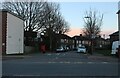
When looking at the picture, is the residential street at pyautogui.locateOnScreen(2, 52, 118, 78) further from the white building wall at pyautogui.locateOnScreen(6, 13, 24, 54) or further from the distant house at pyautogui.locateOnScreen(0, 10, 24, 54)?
the white building wall at pyautogui.locateOnScreen(6, 13, 24, 54)

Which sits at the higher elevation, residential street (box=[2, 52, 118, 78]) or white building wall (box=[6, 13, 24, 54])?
white building wall (box=[6, 13, 24, 54])

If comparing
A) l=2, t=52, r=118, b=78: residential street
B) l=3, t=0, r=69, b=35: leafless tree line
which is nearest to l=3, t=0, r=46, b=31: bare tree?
l=3, t=0, r=69, b=35: leafless tree line

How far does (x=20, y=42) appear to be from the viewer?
63.7 m

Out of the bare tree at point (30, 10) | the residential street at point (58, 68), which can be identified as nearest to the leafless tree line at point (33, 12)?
the bare tree at point (30, 10)

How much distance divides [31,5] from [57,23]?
1476 cm

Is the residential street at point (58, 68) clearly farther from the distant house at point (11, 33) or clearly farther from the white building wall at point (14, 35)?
the white building wall at point (14, 35)

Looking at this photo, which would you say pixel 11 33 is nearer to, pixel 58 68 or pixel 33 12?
pixel 33 12

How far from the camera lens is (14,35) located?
58.1 m

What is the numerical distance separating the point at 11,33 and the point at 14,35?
2.13 metres

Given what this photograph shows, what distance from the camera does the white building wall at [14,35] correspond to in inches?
2145

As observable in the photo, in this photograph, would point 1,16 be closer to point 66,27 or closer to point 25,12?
point 25,12

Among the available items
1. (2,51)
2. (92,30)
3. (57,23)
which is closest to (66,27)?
(57,23)

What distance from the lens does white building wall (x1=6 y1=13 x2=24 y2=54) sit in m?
54.5

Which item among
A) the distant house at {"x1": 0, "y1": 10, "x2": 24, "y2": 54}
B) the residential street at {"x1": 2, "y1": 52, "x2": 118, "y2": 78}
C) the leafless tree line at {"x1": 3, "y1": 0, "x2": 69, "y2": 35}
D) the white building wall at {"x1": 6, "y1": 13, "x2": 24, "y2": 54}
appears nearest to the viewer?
the residential street at {"x1": 2, "y1": 52, "x2": 118, "y2": 78}
